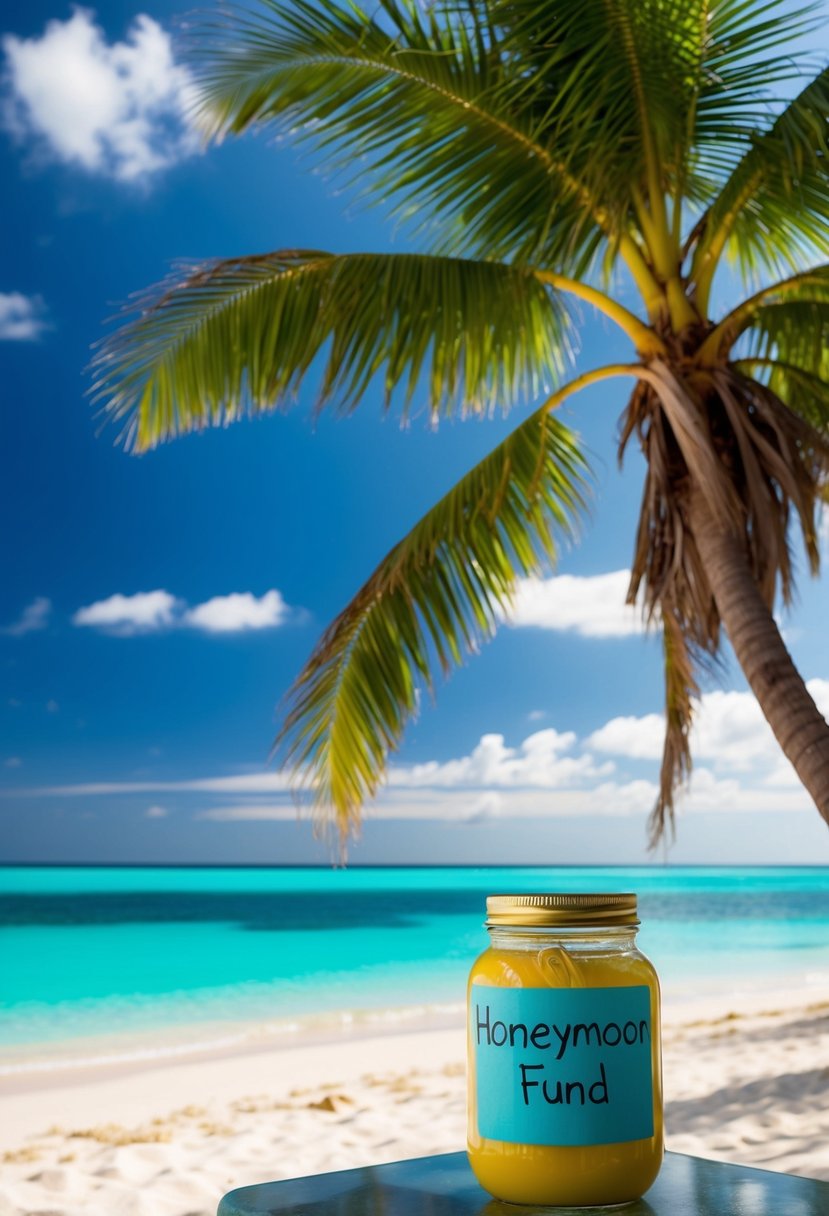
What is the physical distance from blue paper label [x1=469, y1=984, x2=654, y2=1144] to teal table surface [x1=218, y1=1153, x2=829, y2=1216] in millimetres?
71

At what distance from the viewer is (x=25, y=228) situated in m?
26.0

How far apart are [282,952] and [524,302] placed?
41.3ft

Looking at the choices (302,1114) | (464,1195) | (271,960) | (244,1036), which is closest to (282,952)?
(271,960)

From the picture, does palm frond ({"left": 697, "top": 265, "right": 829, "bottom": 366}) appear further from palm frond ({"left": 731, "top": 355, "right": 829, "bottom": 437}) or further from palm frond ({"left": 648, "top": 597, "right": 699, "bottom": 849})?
palm frond ({"left": 648, "top": 597, "right": 699, "bottom": 849})

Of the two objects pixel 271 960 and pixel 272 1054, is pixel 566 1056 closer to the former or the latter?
pixel 272 1054

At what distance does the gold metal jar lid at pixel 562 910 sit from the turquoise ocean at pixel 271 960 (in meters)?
7.09

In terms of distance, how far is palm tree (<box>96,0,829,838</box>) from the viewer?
3.04m

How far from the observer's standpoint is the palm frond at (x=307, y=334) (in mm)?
3422

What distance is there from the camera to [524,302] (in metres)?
3.62

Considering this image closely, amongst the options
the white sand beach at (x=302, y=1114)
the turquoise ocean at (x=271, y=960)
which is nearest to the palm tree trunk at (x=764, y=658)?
the white sand beach at (x=302, y=1114)

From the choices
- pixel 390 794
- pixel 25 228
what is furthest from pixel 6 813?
pixel 25 228

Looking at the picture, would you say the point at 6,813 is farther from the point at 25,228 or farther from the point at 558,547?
the point at 558,547

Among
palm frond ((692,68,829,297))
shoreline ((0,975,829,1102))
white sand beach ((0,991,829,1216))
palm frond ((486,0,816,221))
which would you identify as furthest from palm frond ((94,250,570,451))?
shoreline ((0,975,829,1102))

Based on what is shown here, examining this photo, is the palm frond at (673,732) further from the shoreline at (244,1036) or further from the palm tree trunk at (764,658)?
the shoreline at (244,1036)
